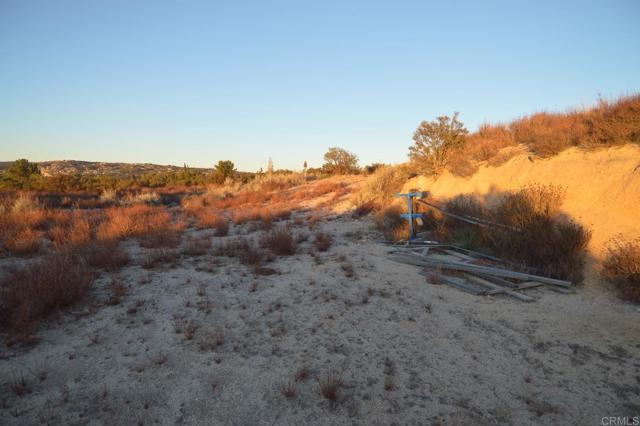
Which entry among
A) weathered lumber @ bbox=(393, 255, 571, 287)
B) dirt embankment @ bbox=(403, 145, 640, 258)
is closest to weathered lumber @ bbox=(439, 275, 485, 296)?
weathered lumber @ bbox=(393, 255, 571, 287)

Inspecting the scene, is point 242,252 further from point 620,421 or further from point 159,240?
point 620,421

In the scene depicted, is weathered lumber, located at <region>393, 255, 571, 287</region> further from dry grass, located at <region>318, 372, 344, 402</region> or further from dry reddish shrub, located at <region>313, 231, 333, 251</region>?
dry grass, located at <region>318, 372, 344, 402</region>

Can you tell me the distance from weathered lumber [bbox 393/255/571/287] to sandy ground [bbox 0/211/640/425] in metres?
0.38

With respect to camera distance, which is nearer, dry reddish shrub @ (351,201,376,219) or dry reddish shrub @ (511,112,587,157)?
dry reddish shrub @ (511,112,587,157)

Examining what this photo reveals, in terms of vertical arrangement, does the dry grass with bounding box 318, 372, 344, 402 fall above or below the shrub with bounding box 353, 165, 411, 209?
below

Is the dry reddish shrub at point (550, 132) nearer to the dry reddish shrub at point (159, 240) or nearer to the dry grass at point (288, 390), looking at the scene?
the dry grass at point (288, 390)

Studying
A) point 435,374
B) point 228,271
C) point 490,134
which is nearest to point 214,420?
point 435,374

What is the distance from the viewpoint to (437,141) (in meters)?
13.1

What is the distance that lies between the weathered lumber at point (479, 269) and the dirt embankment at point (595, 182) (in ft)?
3.82

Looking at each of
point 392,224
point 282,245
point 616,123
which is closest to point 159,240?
point 282,245

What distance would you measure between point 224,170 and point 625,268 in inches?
1225

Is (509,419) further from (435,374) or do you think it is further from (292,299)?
(292,299)

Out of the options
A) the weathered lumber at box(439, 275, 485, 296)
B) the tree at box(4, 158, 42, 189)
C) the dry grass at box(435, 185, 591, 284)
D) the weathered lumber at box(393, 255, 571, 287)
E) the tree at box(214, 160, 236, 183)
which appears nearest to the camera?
the weathered lumber at box(439, 275, 485, 296)

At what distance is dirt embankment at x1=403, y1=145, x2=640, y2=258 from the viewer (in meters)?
6.19
